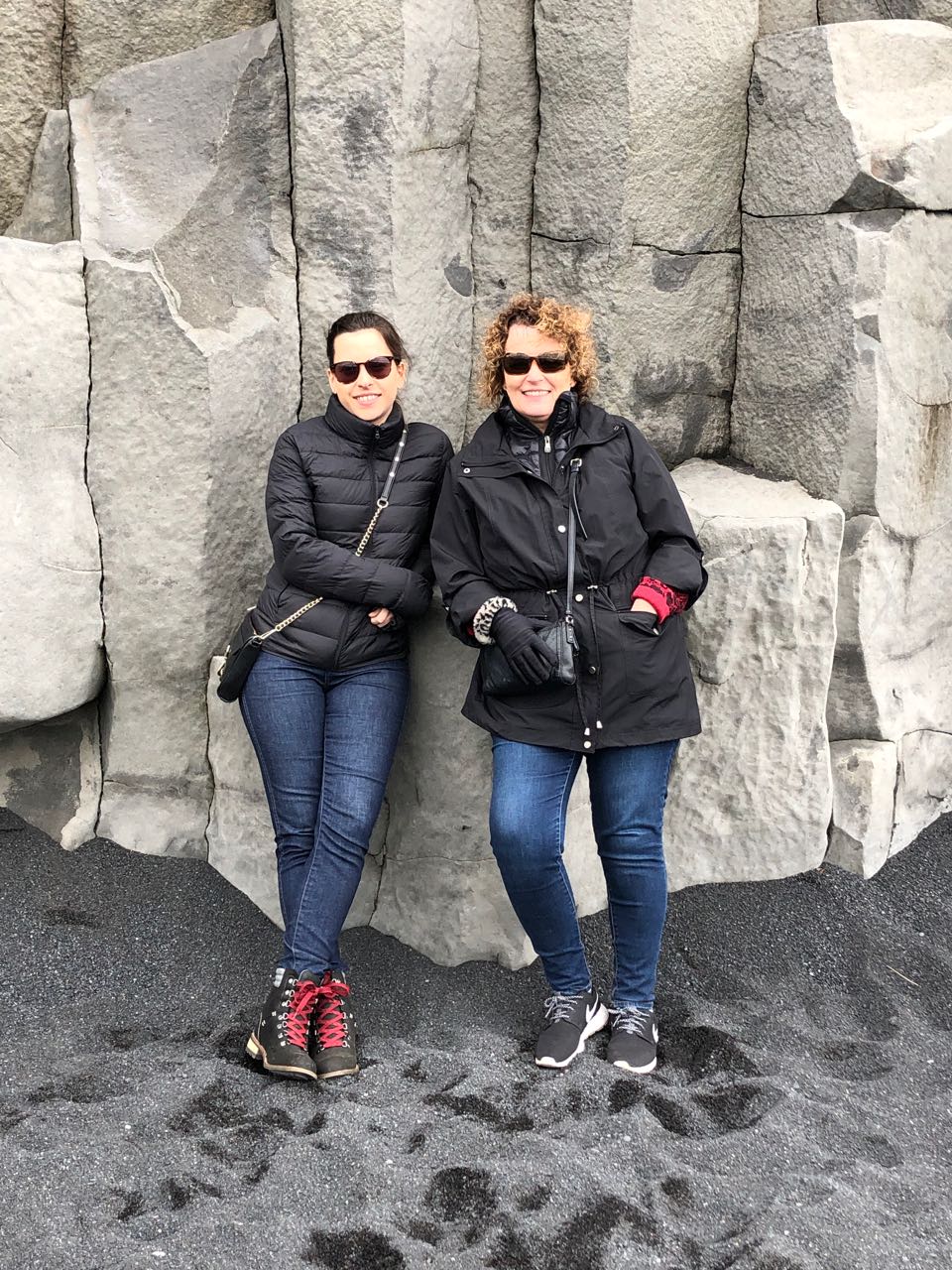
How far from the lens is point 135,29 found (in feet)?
13.3

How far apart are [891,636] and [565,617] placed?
60.1 inches

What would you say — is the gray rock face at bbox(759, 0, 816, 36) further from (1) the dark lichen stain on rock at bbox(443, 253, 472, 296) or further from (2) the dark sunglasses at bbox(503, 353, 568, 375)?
(2) the dark sunglasses at bbox(503, 353, 568, 375)

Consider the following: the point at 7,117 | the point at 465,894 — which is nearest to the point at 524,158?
the point at 7,117

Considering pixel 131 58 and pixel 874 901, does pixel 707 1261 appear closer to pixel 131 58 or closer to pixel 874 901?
pixel 874 901

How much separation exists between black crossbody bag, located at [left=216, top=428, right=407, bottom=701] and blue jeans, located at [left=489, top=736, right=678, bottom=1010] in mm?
630

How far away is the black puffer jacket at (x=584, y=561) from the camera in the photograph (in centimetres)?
330

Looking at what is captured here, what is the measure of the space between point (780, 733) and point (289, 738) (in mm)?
1500

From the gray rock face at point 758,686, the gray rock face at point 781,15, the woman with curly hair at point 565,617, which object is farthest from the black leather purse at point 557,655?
the gray rock face at point 781,15

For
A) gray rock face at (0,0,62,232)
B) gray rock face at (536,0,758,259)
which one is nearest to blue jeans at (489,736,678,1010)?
gray rock face at (536,0,758,259)

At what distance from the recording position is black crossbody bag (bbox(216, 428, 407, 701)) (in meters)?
3.55

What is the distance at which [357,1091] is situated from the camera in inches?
132

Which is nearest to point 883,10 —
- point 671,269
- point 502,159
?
point 671,269

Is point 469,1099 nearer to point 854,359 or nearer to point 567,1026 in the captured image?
point 567,1026

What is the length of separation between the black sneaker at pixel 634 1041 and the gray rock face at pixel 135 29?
3096 mm
